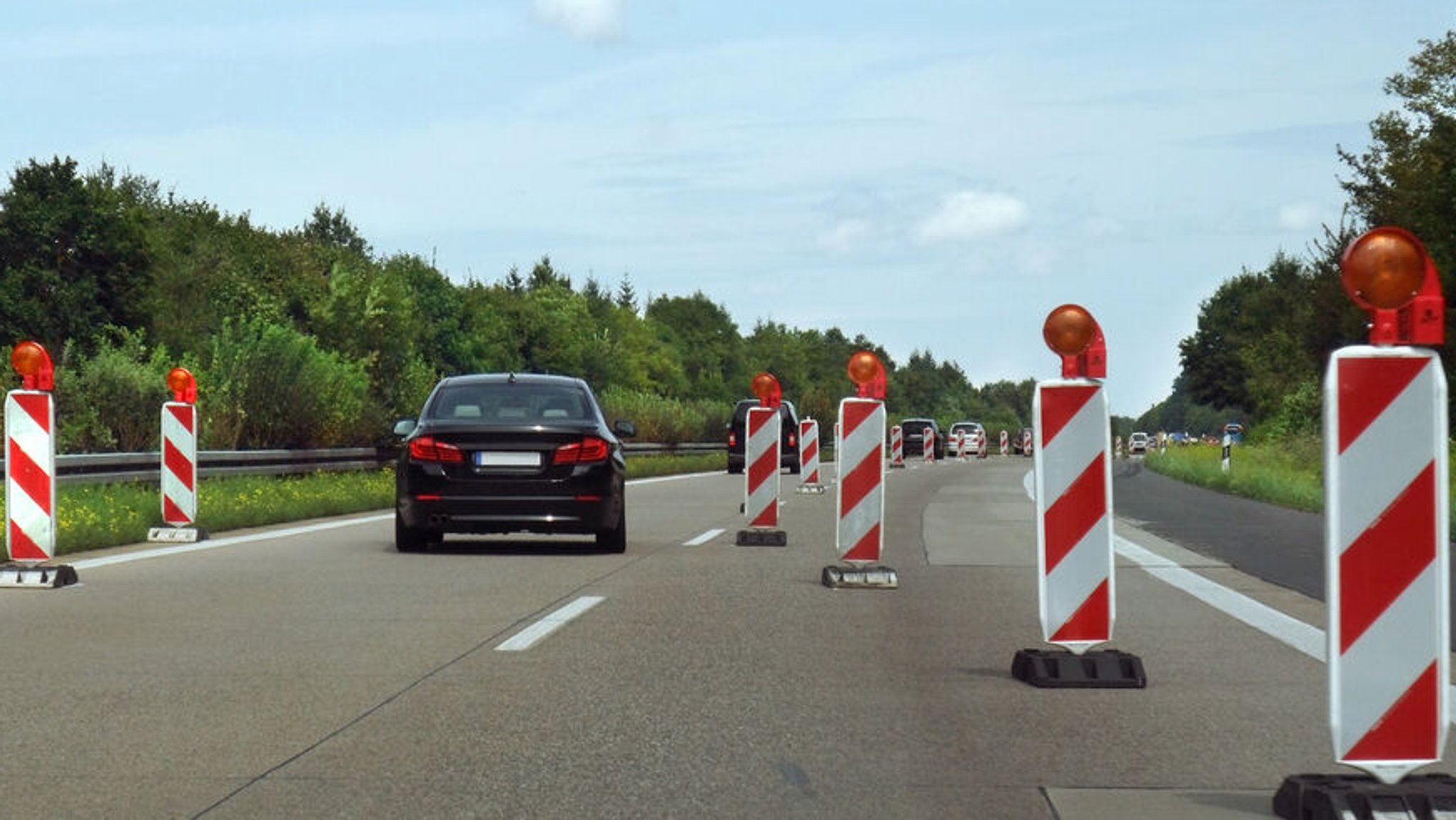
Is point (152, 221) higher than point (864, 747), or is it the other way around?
point (152, 221)

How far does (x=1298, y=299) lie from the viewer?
84.1m

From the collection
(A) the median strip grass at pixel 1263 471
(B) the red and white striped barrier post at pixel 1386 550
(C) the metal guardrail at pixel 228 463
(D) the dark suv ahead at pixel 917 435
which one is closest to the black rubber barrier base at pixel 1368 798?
(B) the red and white striped barrier post at pixel 1386 550

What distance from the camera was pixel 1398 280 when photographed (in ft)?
18.0

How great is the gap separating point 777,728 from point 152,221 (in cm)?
8988

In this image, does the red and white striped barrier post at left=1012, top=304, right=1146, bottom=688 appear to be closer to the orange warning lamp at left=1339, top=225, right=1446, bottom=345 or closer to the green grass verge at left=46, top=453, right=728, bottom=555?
the orange warning lamp at left=1339, top=225, right=1446, bottom=345

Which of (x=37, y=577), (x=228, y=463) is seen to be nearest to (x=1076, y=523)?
(x=37, y=577)

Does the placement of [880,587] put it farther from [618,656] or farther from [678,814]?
[678,814]

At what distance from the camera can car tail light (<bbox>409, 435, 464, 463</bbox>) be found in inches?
625

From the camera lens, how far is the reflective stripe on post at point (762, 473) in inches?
712

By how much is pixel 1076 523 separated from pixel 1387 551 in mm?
2850

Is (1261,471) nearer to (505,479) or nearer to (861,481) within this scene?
(505,479)

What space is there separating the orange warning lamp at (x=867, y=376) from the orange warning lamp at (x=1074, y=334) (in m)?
5.39

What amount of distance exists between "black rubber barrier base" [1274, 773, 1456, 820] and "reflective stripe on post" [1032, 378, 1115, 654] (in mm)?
2793

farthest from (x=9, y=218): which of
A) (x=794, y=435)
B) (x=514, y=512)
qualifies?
(x=514, y=512)
